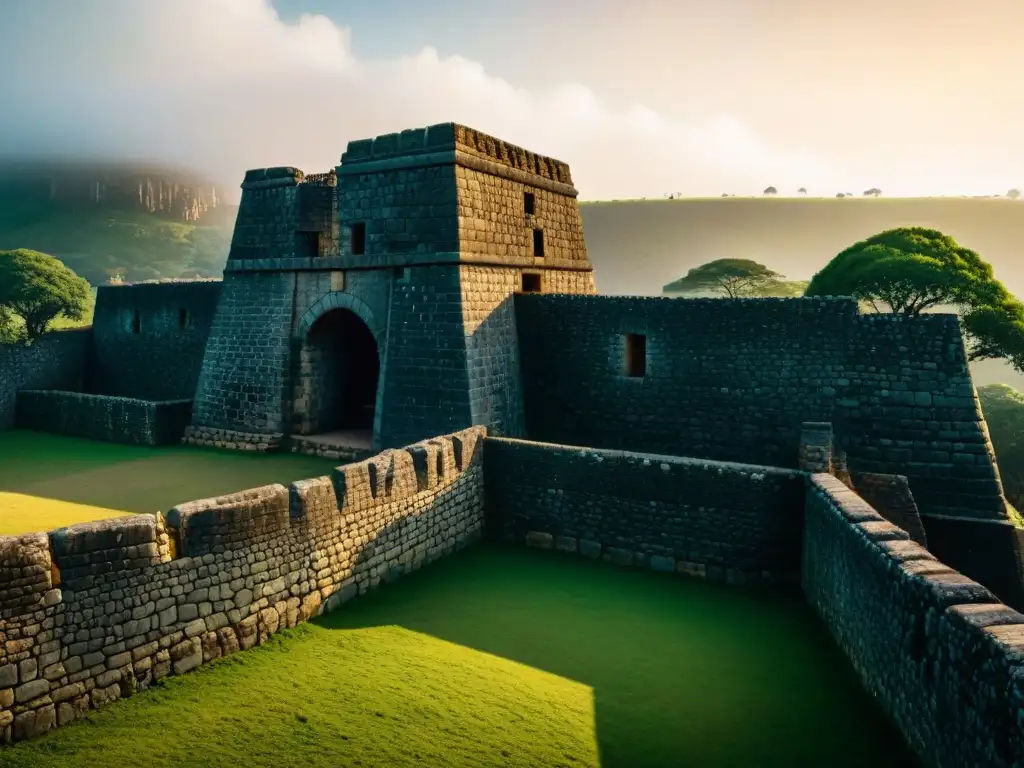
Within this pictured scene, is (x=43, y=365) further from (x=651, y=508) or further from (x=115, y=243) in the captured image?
(x=115, y=243)

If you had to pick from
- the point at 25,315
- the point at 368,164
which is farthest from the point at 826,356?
the point at 25,315

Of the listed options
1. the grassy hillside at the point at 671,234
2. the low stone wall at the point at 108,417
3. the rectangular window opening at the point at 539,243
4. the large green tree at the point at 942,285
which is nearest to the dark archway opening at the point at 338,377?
the low stone wall at the point at 108,417

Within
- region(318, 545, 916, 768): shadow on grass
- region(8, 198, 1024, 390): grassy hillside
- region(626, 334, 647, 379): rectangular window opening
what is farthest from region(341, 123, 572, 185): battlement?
region(8, 198, 1024, 390): grassy hillside

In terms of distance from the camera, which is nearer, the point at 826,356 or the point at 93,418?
the point at 826,356

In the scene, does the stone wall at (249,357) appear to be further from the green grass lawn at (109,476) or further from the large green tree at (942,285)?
the large green tree at (942,285)

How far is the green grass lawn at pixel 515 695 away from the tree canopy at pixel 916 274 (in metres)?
16.5

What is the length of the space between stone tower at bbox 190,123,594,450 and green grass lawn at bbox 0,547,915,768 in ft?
19.2

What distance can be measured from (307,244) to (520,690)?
1244 cm

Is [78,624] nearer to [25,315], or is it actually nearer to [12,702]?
[12,702]

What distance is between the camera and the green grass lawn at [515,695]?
552 cm

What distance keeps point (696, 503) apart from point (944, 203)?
371ft

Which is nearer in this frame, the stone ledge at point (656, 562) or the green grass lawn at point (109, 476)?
the stone ledge at point (656, 562)

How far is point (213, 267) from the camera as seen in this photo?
94.6m

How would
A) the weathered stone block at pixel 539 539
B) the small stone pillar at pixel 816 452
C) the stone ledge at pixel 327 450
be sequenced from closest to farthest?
the small stone pillar at pixel 816 452, the weathered stone block at pixel 539 539, the stone ledge at pixel 327 450
